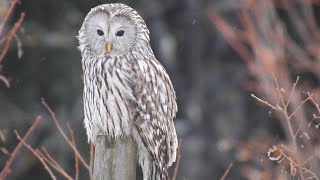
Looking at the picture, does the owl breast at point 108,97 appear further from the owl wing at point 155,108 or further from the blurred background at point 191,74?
the blurred background at point 191,74

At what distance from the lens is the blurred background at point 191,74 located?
15344mm

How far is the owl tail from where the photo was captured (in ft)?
24.5

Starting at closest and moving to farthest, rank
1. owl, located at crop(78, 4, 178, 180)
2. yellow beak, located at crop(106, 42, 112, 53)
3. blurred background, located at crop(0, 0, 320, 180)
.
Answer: owl, located at crop(78, 4, 178, 180)
yellow beak, located at crop(106, 42, 112, 53)
blurred background, located at crop(0, 0, 320, 180)

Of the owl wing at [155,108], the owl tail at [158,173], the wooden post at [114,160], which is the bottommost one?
the owl tail at [158,173]

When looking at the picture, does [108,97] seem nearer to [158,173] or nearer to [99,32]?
[99,32]

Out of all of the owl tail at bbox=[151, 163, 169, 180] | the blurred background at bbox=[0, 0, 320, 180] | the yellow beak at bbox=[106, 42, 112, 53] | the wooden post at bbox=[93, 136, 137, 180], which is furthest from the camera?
the blurred background at bbox=[0, 0, 320, 180]

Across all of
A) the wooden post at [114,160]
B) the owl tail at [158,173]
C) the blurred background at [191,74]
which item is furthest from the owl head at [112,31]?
the blurred background at [191,74]

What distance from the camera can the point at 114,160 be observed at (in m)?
6.36

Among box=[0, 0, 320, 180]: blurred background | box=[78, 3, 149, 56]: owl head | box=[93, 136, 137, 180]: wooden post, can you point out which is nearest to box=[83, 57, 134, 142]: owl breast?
box=[78, 3, 149, 56]: owl head

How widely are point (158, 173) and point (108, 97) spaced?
2.15 feet

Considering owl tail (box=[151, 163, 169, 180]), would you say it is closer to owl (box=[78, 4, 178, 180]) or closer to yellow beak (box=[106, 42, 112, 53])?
owl (box=[78, 4, 178, 180])

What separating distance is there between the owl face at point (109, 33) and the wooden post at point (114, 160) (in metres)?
1.66

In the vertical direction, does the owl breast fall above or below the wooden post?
below

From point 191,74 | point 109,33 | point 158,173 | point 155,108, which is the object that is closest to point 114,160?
point 158,173
